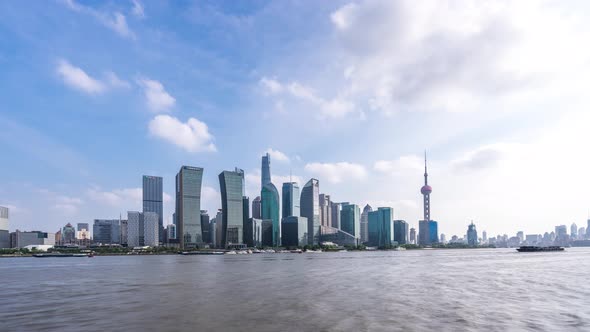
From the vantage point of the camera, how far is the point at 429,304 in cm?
5716

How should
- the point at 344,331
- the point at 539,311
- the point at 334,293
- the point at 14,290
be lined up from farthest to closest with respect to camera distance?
the point at 14,290 → the point at 334,293 → the point at 539,311 → the point at 344,331

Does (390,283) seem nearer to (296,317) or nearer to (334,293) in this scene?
(334,293)

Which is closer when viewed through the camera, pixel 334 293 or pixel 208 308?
pixel 208 308

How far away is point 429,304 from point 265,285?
3565 centimetres

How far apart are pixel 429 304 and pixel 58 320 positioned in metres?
46.4

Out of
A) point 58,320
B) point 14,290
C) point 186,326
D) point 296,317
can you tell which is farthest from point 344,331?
point 14,290

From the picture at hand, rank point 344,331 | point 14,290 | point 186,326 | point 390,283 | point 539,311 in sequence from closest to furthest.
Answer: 1. point 344,331
2. point 186,326
3. point 539,311
4. point 14,290
5. point 390,283

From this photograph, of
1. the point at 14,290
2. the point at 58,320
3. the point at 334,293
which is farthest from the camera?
the point at 14,290

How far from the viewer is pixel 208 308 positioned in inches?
2163

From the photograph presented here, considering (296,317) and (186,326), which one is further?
(296,317)

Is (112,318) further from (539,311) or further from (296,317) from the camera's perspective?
(539,311)

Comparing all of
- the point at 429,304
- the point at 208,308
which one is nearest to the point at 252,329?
the point at 208,308

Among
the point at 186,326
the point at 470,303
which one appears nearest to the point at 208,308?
the point at 186,326

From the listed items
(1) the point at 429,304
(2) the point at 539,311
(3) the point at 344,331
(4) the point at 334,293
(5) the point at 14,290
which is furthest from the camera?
(5) the point at 14,290
